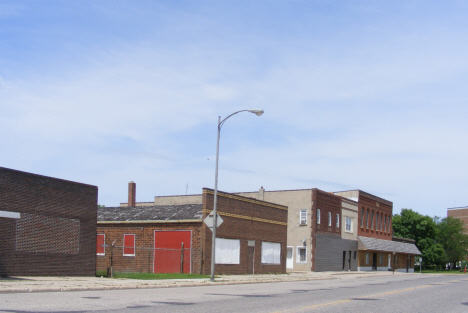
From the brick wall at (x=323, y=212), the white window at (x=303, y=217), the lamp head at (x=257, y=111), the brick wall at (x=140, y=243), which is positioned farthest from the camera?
the white window at (x=303, y=217)

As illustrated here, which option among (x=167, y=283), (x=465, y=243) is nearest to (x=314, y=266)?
(x=167, y=283)

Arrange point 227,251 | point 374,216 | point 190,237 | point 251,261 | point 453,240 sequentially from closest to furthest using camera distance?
point 190,237, point 227,251, point 251,261, point 374,216, point 453,240

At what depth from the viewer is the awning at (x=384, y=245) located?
6034 centimetres

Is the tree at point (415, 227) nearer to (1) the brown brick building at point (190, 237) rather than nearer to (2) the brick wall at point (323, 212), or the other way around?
(2) the brick wall at point (323, 212)

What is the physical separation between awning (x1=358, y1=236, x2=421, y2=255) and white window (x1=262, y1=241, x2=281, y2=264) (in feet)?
68.8

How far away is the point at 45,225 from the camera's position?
2553 cm

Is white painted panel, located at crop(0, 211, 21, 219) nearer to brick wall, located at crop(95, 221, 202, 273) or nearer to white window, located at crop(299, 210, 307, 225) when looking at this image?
brick wall, located at crop(95, 221, 202, 273)

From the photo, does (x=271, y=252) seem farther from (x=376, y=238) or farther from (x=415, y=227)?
(x=415, y=227)

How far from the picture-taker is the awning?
60.3 m

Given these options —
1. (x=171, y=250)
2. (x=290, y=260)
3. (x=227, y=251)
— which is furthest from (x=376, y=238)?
(x=171, y=250)

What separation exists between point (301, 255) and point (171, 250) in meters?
19.6

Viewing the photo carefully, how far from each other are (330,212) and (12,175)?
3675cm

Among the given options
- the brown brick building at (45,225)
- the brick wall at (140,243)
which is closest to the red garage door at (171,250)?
the brick wall at (140,243)

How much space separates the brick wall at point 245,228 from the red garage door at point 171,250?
131 centimetres
